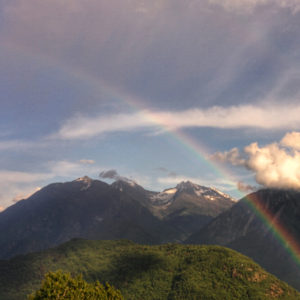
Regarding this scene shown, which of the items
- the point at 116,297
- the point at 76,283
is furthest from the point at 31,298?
the point at 116,297

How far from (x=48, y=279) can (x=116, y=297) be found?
124ft

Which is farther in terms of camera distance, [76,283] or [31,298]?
[76,283]

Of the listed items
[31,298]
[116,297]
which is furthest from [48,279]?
[116,297]

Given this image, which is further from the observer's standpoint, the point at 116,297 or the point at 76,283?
the point at 116,297

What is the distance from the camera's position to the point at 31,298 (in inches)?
5379

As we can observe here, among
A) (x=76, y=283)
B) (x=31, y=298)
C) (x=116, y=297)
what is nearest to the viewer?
(x=31, y=298)

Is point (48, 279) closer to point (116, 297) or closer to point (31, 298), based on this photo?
point (31, 298)

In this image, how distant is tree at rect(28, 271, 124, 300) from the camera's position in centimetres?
14038

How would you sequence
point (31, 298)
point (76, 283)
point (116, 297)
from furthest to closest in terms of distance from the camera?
point (116, 297) < point (76, 283) < point (31, 298)

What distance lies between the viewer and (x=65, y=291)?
143 metres

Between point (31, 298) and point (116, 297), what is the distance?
43559 mm

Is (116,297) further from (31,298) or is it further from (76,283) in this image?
(31,298)

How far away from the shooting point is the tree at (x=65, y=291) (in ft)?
461

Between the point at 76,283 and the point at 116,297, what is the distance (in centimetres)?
2323
